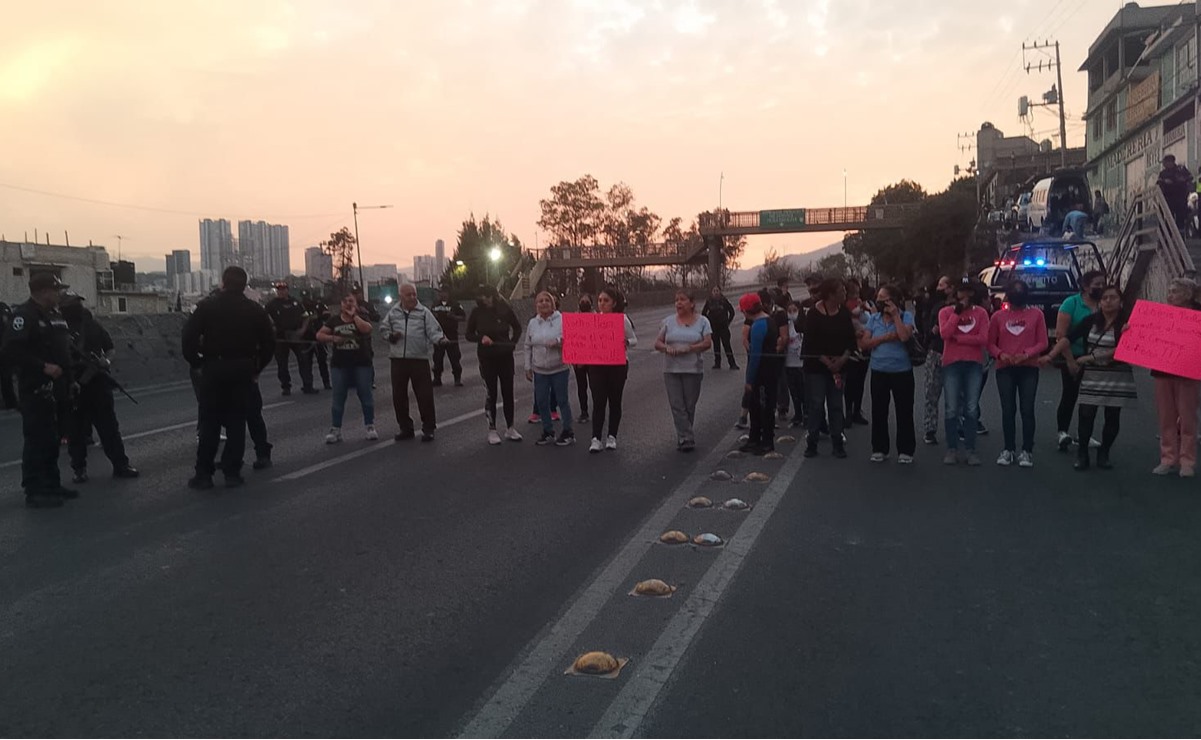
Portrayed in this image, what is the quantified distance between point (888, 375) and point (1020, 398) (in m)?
1.24

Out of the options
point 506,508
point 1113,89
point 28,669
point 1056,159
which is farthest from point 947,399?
point 1056,159

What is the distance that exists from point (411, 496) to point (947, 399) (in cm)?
514

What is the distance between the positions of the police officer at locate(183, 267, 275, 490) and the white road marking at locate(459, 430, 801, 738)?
3.92m

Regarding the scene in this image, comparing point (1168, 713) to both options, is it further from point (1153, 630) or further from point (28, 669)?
point (28, 669)

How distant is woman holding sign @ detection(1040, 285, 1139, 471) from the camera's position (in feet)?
28.8

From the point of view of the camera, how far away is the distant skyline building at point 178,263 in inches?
6471

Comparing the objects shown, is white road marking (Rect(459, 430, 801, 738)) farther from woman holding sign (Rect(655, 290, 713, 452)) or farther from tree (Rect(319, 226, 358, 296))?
tree (Rect(319, 226, 358, 296))

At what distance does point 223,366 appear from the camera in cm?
855

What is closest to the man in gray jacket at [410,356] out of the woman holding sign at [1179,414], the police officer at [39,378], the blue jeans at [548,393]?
the blue jeans at [548,393]

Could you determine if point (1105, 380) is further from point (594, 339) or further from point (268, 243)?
point (268, 243)

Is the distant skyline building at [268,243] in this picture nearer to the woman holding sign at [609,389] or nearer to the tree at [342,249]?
the tree at [342,249]

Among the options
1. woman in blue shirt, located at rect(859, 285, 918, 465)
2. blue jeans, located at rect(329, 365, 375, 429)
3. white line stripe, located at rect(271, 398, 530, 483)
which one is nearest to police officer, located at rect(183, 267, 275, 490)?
white line stripe, located at rect(271, 398, 530, 483)

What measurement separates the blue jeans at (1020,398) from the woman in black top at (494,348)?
5136mm

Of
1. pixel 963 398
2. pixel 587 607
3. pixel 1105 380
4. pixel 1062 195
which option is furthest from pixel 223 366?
pixel 1062 195
